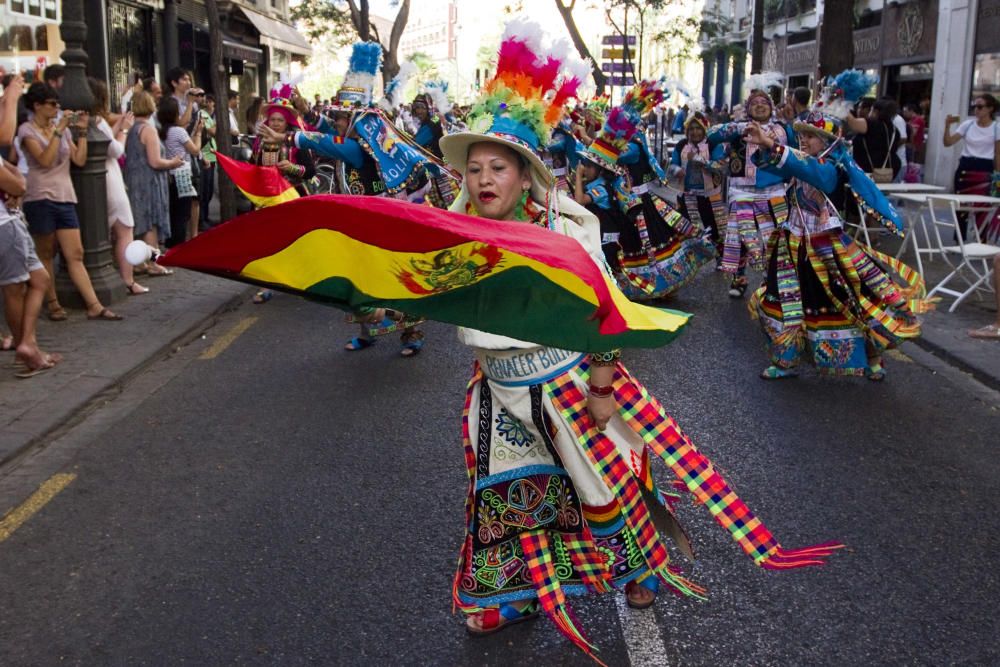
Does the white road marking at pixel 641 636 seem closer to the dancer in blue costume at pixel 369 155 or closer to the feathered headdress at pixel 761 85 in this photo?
the dancer in blue costume at pixel 369 155

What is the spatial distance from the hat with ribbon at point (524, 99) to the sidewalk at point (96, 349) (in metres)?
3.50

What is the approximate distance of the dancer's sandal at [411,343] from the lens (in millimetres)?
7975

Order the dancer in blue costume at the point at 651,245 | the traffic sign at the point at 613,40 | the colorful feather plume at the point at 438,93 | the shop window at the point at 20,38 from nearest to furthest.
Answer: the dancer in blue costume at the point at 651,245, the colorful feather plume at the point at 438,93, the shop window at the point at 20,38, the traffic sign at the point at 613,40

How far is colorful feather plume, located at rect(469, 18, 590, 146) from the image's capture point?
11.4ft

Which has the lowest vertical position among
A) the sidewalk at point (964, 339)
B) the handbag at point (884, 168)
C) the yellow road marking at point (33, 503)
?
the yellow road marking at point (33, 503)

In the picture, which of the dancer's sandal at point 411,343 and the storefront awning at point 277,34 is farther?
the storefront awning at point 277,34

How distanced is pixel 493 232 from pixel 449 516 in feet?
7.35

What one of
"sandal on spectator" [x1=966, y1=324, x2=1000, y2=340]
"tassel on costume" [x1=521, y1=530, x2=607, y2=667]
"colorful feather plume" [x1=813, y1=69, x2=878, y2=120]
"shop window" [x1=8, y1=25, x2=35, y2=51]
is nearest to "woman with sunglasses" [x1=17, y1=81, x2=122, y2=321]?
"colorful feather plume" [x1=813, y1=69, x2=878, y2=120]

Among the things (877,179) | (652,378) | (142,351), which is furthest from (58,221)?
(877,179)

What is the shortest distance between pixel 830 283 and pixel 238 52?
24498mm

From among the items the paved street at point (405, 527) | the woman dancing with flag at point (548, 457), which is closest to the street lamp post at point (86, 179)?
the paved street at point (405, 527)

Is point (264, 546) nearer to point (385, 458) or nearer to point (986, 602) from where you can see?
point (385, 458)

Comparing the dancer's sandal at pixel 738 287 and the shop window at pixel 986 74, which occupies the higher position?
the shop window at pixel 986 74

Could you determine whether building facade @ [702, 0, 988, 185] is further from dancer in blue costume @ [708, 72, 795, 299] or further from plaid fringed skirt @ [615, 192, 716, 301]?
dancer in blue costume @ [708, 72, 795, 299]
